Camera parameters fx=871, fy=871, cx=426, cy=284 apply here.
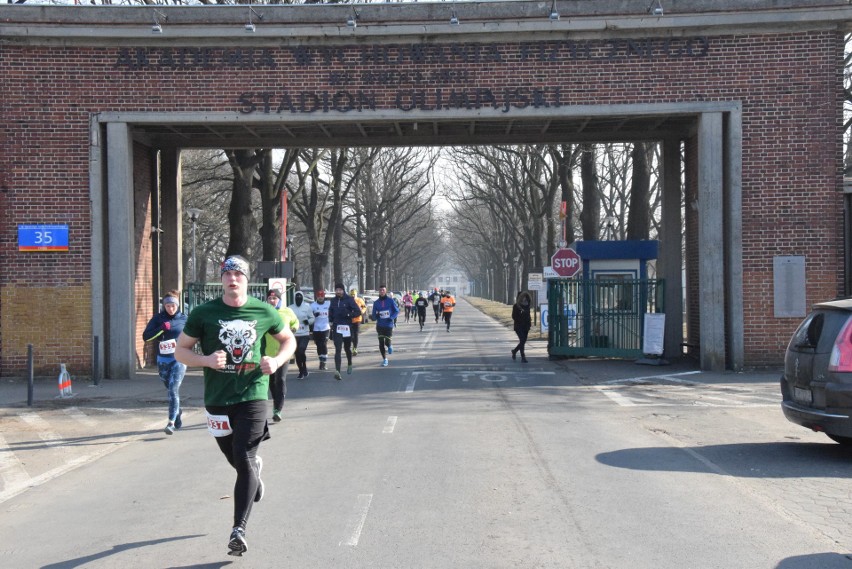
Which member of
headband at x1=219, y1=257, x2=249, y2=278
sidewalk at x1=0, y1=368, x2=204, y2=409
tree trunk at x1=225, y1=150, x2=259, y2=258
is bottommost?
sidewalk at x1=0, y1=368, x2=204, y2=409

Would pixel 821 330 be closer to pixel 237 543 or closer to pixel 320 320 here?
pixel 237 543

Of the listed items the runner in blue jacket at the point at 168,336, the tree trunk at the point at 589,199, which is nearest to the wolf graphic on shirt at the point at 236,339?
the runner in blue jacket at the point at 168,336

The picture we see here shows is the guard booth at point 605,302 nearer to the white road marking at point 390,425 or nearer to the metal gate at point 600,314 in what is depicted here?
the metal gate at point 600,314

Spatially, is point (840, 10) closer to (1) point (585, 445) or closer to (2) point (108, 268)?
(1) point (585, 445)

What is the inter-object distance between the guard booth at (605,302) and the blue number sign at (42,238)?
10.8 metres

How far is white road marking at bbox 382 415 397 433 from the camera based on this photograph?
10.8 meters

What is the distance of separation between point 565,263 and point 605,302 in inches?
143

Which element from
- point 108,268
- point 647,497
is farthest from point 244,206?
point 647,497

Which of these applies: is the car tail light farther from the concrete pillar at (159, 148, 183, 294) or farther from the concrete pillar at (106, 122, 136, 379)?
the concrete pillar at (159, 148, 183, 294)

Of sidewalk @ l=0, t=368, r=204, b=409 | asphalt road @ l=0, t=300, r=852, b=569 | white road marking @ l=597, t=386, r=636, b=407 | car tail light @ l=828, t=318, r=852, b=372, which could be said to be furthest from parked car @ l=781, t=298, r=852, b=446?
sidewalk @ l=0, t=368, r=204, b=409

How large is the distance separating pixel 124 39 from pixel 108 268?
4580 mm

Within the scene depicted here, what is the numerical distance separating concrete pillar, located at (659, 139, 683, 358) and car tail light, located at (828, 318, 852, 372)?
1248 centimetres

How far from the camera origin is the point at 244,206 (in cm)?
2481

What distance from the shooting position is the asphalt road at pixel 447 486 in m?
5.67
